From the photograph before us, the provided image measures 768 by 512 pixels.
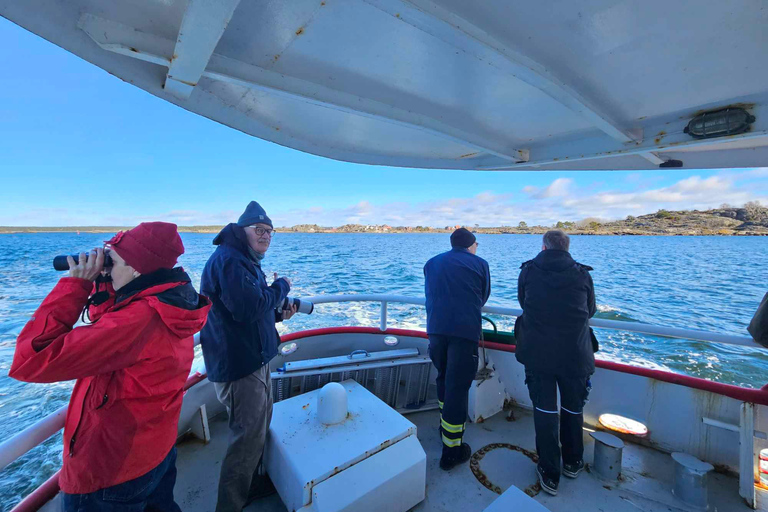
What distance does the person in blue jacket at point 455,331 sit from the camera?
2.21 meters

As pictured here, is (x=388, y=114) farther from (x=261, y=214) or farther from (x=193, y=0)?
(x=193, y=0)

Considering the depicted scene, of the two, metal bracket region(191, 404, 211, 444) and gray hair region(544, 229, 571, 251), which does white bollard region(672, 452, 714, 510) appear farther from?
metal bracket region(191, 404, 211, 444)

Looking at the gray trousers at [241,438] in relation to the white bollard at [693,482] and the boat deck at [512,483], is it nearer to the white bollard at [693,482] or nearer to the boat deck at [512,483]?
the boat deck at [512,483]

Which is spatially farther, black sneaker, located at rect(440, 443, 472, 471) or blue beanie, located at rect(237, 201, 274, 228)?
black sneaker, located at rect(440, 443, 472, 471)

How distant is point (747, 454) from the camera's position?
1936 mm

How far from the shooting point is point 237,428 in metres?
1.72

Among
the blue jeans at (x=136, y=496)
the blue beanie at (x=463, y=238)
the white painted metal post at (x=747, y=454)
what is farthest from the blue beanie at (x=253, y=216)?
the white painted metal post at (x=747, y=454)

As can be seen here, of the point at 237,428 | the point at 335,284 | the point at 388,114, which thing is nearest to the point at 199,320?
the point at 237,428

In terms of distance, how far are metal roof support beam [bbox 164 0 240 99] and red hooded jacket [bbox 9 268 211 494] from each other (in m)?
0.81

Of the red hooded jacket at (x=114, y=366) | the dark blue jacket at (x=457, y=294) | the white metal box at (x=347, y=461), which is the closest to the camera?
the red hooded jacket at (x=114, y=366)

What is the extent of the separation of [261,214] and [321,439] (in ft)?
4.27

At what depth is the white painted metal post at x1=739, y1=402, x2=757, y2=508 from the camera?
6.19 ft

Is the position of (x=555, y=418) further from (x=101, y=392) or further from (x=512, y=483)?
(x=101, y=392)

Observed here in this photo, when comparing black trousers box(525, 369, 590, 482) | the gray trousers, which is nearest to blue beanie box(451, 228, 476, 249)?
black trousers box(525, 369, 590, 482)
